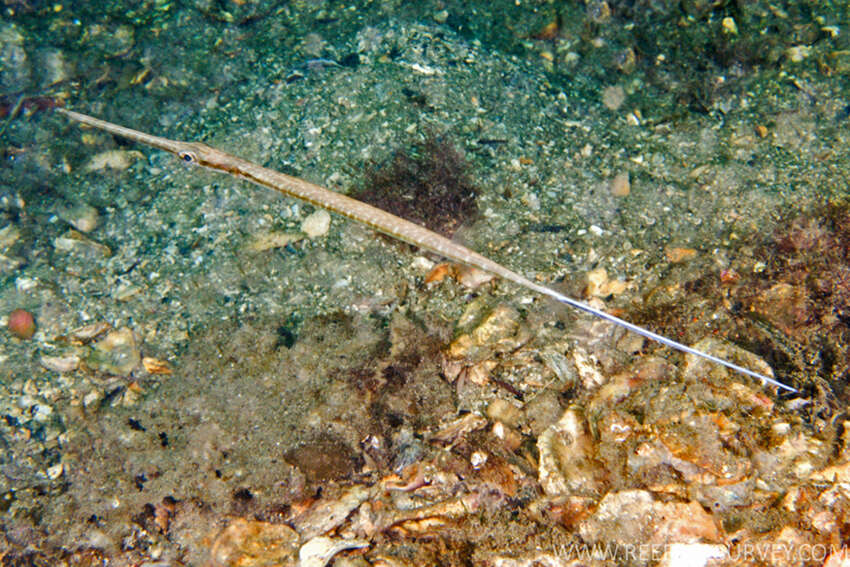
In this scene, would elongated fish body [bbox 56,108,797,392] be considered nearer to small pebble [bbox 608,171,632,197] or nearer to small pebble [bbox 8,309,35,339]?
small pebble [bbox 608,171,632,197]

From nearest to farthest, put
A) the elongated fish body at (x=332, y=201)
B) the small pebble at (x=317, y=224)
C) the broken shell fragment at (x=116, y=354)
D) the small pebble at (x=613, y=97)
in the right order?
the elongated fish body at (x=332, y=201), the broken shell fragment at (x=116, y=354), the small pebble at (x=317, y=224), the small pebble at (x=613, y=97)

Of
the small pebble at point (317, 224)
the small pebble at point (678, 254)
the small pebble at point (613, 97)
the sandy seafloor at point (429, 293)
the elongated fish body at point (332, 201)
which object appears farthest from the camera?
the small pebble at point (613, 97)

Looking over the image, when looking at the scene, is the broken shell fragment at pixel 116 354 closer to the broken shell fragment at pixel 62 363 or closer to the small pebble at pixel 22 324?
the broken shell fragment at pixel 62 363

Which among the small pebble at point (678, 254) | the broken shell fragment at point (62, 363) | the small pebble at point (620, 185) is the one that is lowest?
the broken shell fragment at point (62, 363)

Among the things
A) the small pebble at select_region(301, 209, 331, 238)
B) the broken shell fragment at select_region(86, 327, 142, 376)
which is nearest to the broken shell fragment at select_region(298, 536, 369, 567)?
the broken shell fragment at select_region(86, 327, 142, 376)

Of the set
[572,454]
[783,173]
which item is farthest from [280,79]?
[783,173]

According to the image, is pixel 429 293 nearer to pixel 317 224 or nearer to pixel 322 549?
pixel 317 224

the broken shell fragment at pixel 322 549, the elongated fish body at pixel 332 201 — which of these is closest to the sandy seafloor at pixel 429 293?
the broken shell fragment at pixel 322 549
